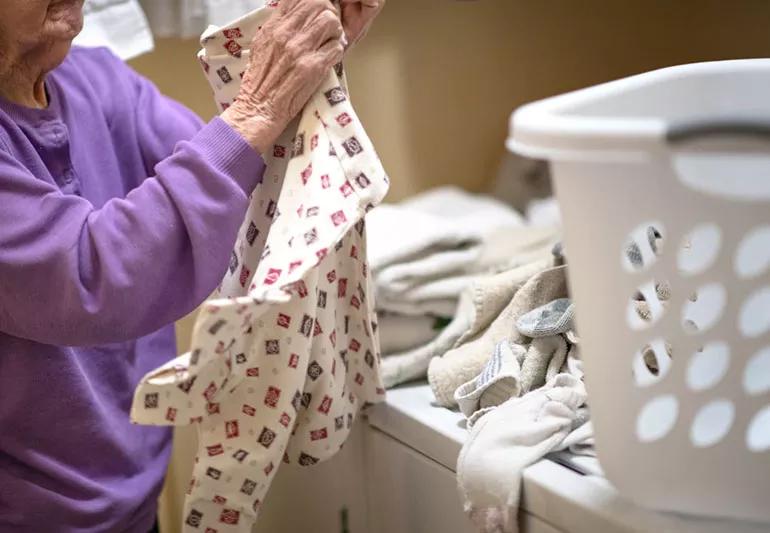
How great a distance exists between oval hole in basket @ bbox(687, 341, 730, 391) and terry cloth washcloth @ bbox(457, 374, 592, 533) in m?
0.16

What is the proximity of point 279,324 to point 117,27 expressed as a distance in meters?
0.62

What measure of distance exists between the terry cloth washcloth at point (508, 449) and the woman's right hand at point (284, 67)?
0.34 metres

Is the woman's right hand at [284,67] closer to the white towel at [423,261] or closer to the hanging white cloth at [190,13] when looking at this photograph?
the white towel at [423,261]

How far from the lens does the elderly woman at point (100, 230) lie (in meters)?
0.85

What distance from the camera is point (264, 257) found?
2.76 ft

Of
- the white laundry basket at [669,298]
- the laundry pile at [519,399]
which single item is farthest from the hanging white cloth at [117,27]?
the white laundry basket at [669,298]

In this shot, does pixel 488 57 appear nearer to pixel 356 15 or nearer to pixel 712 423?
pixel 356 15

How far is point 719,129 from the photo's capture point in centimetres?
62

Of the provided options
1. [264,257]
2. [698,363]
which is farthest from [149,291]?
[698,363]

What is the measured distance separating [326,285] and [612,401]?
319 mm

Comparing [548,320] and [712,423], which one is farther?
[548,320]

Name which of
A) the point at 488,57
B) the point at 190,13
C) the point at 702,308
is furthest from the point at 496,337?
the point at 488,57

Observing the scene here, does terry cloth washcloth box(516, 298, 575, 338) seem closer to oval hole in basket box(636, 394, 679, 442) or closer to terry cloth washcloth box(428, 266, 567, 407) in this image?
terry cloth washcloth box(428, 266, 567, 407)

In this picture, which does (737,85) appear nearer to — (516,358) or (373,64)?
(516,358)
